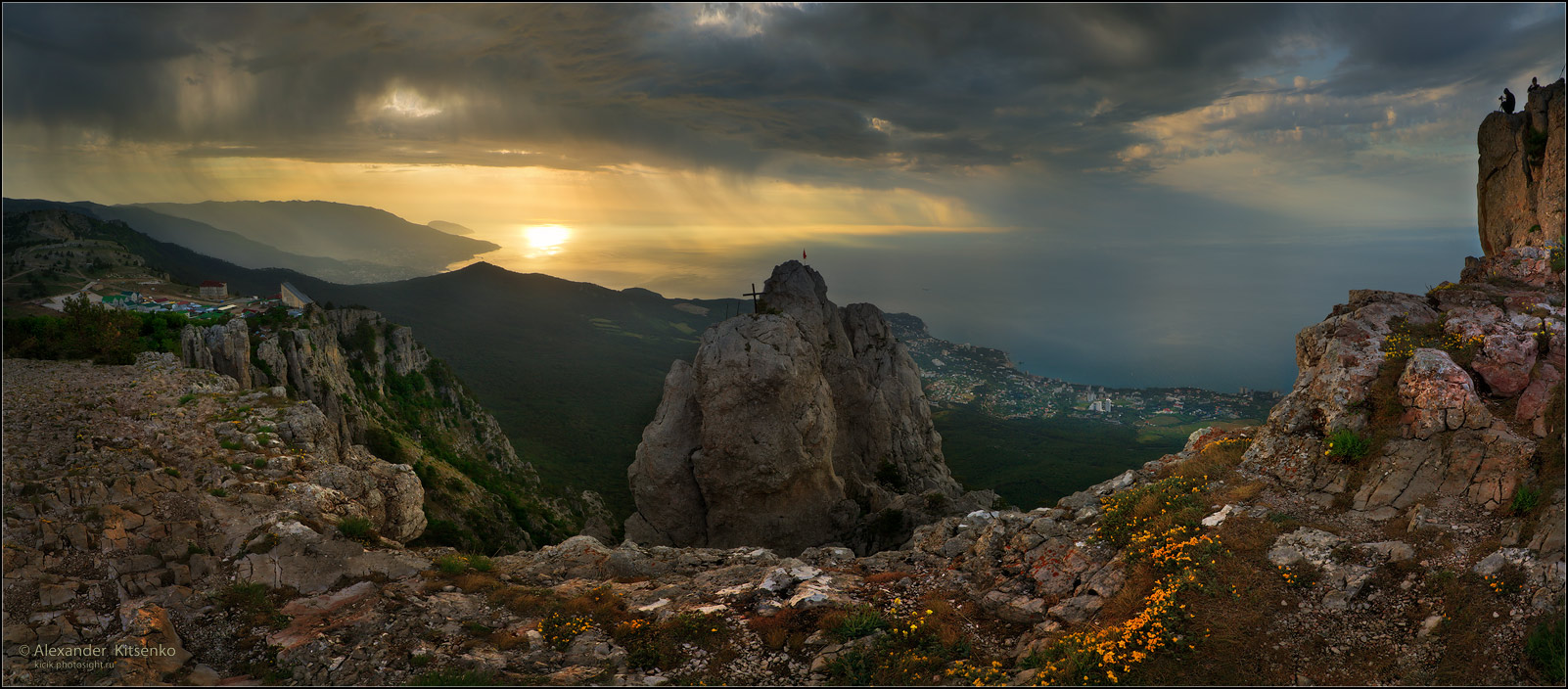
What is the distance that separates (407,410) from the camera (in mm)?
51281

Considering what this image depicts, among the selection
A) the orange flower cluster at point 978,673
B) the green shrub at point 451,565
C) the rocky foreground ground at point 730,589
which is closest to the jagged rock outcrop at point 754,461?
the rocky foreground ground at point 730,589

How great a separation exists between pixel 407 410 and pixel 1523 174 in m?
65.7

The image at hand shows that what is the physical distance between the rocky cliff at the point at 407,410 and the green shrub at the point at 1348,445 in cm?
3221

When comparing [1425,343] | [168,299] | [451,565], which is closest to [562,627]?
[451,565]

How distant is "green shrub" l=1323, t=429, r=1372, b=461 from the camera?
15.4 metres

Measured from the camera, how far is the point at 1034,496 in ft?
237

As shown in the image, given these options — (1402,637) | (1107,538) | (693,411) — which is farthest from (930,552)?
(693,411)

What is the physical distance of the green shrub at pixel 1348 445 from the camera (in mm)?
15414

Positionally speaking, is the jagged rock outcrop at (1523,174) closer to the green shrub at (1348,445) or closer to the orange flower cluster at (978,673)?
the green shrub at (1348,445)

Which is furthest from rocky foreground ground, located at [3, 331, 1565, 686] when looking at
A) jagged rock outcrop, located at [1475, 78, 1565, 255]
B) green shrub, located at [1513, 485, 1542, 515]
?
jagged rock outcrop, located at [1475, 78, 1565, 255]

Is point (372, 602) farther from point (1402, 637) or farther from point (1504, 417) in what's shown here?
point (1504, 417)

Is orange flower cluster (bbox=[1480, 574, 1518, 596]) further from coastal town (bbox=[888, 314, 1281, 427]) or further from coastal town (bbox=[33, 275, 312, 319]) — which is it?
coastal town (bbox=[888, 314, 1281, 427])

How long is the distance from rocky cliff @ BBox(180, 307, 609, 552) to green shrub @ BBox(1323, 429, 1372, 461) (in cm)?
3221

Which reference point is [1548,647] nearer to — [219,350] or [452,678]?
[452,678]
